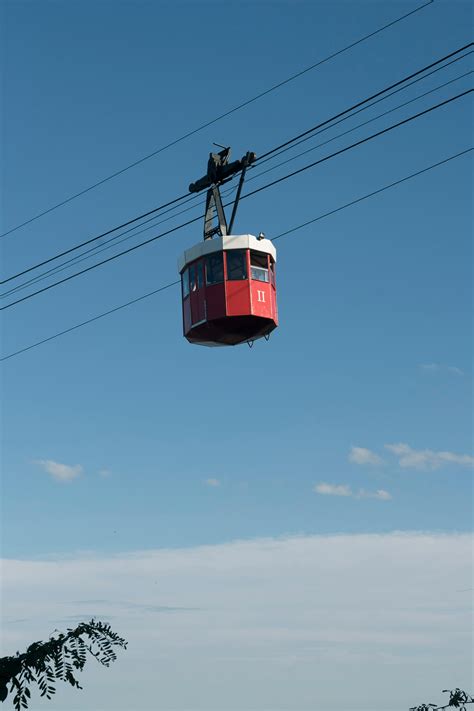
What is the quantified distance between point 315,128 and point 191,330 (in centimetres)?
896

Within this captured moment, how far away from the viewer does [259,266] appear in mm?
27172

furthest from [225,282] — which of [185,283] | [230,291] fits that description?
[185,283]

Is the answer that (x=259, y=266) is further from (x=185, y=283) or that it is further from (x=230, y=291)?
(x=185, y=283)

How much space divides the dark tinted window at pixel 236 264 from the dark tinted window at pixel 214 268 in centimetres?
22

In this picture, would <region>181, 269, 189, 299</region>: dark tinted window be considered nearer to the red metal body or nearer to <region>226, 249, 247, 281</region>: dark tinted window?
the red metal body

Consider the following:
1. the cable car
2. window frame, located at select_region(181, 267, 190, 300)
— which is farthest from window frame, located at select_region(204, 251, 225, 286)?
window frame, located at select_region(181, 267, 190, 300)

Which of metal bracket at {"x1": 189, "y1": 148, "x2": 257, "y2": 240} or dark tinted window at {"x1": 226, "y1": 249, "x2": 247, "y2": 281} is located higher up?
metal bracket at {"x1": 189, "y1": 148, "x2": 257, "y2": 240}

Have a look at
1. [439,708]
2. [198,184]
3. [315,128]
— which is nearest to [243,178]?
[198,184]

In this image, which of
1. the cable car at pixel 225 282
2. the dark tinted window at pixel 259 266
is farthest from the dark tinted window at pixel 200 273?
the dark tinted window at pixel 259 266

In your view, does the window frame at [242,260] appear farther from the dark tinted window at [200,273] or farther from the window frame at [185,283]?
the window frame at [185,283]

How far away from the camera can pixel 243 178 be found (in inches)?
968

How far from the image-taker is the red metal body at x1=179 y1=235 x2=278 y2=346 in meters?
26.4

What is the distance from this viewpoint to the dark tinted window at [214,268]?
26736 mm

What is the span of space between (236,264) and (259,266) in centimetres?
78
